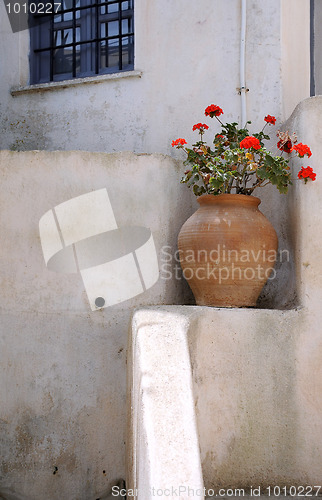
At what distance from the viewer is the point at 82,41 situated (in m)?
5.04

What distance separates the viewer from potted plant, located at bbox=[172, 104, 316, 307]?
364cm

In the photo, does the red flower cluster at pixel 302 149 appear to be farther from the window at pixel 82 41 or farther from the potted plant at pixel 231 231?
the window at pixel 82 41

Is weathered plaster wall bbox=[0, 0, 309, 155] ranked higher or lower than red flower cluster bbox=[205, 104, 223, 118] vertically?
higher

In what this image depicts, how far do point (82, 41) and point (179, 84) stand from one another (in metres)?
1.03

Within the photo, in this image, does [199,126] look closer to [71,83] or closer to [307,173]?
[307,173]

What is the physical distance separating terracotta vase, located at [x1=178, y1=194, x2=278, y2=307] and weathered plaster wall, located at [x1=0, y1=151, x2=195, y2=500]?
24 centimetres

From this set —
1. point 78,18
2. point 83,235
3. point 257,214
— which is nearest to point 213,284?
point 257,214

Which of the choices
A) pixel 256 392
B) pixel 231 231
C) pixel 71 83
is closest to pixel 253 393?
pixel 256 392

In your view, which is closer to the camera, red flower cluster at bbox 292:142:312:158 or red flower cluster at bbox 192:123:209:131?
red flower cluster at bbox 292:142:312:158

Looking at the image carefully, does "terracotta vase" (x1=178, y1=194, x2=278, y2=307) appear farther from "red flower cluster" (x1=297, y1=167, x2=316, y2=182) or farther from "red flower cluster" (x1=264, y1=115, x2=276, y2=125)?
"red flower cluster" (x1=264, y1=115, x2=276, y2=125)

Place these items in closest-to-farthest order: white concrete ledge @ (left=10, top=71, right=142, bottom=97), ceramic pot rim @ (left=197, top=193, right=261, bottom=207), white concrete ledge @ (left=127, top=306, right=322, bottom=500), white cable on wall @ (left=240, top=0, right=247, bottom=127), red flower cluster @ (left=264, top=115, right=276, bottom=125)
Answer: white concrete ledge @ (left=127, top=306, right=322, bottom=500), ceramic pot rim @ (left=197, top=193, right=261, bottom=207), red flower cluster @ (left=264, top=115, right=276, bottom=125), white cable on wall @ (left=240, top=0, right=247, bottom=127), white concrete ledge @ (left=10, top=71, right=142, bottom=97)

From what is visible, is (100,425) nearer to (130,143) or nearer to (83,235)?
(83,235)

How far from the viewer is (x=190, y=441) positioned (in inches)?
89.6

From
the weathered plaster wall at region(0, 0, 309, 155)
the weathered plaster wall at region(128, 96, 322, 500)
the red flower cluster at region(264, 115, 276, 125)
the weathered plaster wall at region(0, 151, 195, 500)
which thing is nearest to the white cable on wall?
the weathered plaster wall at region(0, 0, 309, 155)
